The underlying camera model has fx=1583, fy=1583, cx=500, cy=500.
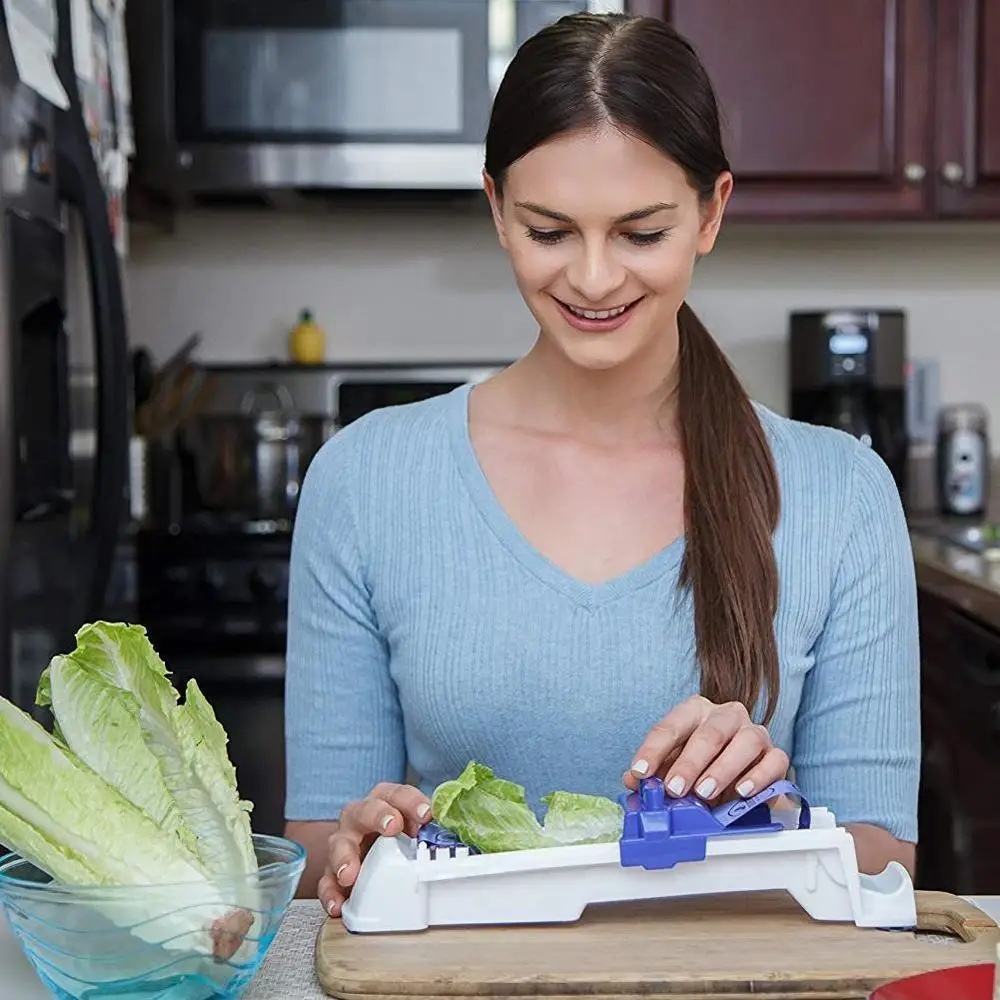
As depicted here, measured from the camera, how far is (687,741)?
998mm

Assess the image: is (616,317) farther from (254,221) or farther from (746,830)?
(254,221)

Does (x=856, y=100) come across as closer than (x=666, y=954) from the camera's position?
No

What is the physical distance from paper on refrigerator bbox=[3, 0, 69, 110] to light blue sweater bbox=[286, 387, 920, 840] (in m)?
0.79

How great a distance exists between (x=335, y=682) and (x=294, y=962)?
460 millimetres

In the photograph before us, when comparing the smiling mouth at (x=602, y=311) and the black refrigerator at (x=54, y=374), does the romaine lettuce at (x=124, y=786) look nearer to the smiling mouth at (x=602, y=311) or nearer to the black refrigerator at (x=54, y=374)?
the smiling mouth at (x=602, y=311)

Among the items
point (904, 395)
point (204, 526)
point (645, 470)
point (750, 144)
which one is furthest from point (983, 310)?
point (645, 470)

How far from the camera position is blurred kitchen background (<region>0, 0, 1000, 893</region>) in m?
2.65

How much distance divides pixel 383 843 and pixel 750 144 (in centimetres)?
228

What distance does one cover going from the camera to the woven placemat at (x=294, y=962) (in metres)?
0.87

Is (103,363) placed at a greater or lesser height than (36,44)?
lesser

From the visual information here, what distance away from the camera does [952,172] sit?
9.75 ft

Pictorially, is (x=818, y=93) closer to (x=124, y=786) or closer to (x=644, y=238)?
(x=644, y=238)

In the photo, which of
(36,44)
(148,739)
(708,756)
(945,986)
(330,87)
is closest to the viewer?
(945,986)

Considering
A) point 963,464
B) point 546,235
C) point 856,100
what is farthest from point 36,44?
point 963,464
